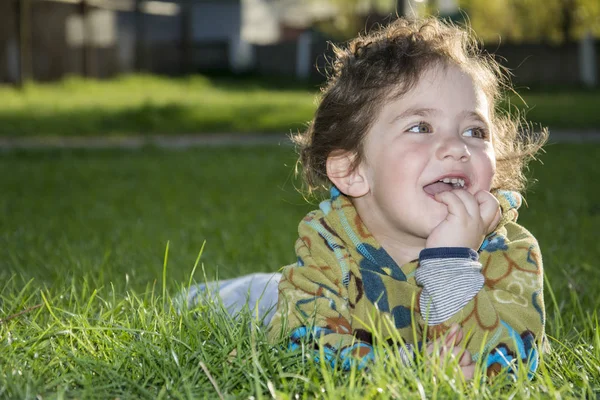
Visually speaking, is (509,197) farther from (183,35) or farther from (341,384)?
(183,35)

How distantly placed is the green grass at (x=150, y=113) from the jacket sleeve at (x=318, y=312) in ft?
24.3

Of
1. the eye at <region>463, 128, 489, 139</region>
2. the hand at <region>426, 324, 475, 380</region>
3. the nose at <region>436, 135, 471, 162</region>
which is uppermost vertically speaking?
the eye at <region>463, 128, 489, 139</region>

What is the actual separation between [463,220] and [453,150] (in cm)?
20

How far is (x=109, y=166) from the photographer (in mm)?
8203

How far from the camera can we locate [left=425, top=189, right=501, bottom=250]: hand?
214 cm

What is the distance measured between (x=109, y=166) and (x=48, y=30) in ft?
35.9

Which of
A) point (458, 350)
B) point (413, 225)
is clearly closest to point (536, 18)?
point (413, 225)

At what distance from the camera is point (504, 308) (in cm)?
218

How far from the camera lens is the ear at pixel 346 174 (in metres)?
2.46

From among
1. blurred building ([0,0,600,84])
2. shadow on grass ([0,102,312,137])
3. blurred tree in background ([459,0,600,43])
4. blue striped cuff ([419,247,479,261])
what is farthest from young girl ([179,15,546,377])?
blurred tree in background ([459,0,600,43])

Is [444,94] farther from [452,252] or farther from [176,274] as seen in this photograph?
[176,274]

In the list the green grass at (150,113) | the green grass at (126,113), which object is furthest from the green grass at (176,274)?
the green grass at (150,113)

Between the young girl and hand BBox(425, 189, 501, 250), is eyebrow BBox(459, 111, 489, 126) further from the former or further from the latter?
hand BBox(425, 189, 501, 250)

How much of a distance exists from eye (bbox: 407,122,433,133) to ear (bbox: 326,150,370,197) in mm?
221
